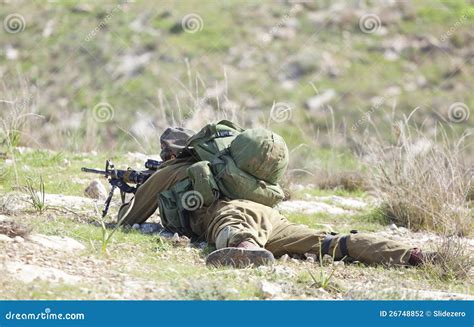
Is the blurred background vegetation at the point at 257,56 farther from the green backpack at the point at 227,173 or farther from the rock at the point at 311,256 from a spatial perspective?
the rock at the point at 311,256

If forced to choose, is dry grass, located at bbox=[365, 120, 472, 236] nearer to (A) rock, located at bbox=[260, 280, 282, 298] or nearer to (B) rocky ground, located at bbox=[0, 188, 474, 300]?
(B) rocky ground, located at bbox=[0, 188, 474, 300]

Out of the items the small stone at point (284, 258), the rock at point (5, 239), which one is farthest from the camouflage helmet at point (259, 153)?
the rock at point (5, 239)

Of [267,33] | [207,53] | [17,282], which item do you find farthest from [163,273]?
[267,33]

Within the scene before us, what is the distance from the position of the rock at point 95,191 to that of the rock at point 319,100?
1382 centimetres

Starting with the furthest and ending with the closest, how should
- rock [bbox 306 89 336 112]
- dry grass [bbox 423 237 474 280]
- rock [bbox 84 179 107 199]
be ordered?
1. rock [bbox 306 89 336 112]
2. rock [bbox 84 179 107 199]
3. dry grass [bbox 423 237 474 280]

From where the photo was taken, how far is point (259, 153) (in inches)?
239

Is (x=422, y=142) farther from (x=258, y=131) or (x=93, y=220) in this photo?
(x=93, y=220)

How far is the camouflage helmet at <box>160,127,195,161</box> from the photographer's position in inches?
262

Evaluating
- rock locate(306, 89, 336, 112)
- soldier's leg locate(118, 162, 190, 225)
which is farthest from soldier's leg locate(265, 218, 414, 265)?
rock locate(306, 89, 336, 112)

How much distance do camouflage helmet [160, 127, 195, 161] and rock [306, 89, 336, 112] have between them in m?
14.7

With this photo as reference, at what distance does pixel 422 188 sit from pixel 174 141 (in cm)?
245

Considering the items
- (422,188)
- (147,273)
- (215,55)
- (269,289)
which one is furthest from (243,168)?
(215,55)

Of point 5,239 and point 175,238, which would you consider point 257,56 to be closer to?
point 175,238

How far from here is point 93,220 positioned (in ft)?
22.1
